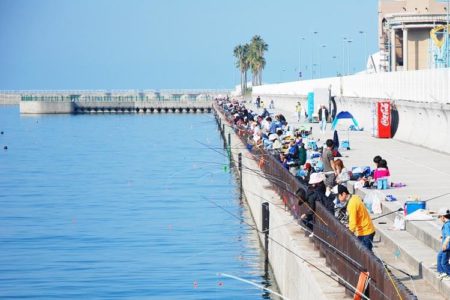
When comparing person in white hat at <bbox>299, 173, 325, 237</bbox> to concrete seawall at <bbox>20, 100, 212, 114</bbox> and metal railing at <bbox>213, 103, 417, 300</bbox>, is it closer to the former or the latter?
metal railing at <bbox>213, 103, 417, 300</bbox>

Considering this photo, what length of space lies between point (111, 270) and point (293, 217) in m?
5.31

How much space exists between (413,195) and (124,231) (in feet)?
36.0

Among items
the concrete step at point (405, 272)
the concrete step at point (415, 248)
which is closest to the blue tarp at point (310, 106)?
the concrete step at point (415, 248)

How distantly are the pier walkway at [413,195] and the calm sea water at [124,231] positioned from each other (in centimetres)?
328

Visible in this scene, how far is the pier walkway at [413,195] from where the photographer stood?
14.7 m

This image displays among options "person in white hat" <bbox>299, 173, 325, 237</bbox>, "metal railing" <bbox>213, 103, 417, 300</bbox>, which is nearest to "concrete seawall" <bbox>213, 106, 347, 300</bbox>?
"metal railing" <bbox>213, 103, 417, 300</bbox>

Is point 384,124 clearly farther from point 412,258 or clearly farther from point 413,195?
point 412,258

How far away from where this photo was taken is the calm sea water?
2317 centimetres

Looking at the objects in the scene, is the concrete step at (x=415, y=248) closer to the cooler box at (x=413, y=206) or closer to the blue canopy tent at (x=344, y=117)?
the cooler box at (x=413, y=206)

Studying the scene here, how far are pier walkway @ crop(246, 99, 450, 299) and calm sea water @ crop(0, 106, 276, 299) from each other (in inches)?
129

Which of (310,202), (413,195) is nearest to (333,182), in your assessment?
(413,195)

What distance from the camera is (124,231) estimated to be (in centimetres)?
3278

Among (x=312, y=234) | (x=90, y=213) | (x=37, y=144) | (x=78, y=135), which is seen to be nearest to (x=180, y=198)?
(x=90, y=213)

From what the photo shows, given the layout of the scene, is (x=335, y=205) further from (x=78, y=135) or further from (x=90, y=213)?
(x=78, y=135)
